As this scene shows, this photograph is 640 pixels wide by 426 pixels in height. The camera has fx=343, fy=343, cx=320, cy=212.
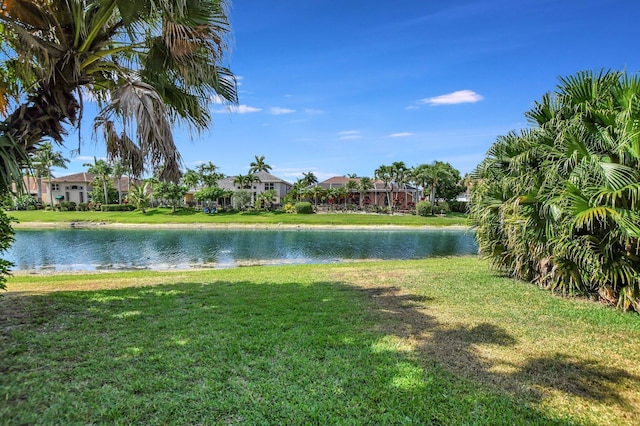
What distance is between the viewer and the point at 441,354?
151 inches

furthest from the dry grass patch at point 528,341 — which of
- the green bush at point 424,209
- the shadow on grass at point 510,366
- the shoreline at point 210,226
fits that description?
the green bush at point 424,209

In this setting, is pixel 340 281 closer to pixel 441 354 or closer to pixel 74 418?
pixel 441 354

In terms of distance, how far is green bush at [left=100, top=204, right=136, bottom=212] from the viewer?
49438 mm

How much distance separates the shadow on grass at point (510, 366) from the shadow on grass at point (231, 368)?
1.7 inches

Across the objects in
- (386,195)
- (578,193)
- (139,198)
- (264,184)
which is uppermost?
(264,184)

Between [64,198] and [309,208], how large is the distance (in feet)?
145

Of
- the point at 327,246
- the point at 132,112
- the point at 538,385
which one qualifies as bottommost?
the point at 327,246

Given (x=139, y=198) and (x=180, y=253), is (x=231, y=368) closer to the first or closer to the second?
(x=180, y=253)

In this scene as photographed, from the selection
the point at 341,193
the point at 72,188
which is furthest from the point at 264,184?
the point at 72,188

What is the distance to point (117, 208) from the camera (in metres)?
50.5

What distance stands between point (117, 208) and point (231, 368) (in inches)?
2178

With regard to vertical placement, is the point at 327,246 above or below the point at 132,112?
below

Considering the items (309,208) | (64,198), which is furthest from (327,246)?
(64,198)

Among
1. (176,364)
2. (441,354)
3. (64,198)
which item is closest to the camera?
(176,364)
